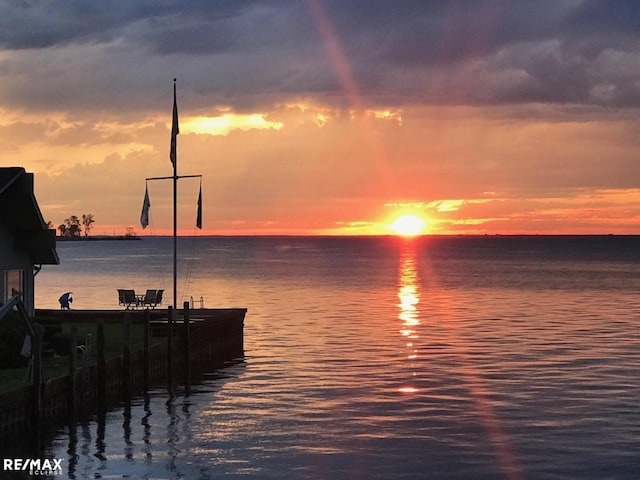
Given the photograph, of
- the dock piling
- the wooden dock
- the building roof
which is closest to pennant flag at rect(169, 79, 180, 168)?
the wooden dock

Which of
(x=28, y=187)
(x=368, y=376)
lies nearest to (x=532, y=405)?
(x=368, y=376)

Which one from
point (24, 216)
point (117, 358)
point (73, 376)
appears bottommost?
point (117, 358)

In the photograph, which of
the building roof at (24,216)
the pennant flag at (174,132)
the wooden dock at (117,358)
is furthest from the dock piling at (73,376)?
the pennant flag at (174,132)

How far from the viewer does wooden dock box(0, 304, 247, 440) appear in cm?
2828

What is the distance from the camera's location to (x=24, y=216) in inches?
1533

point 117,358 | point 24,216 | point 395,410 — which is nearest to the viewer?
point 395,410

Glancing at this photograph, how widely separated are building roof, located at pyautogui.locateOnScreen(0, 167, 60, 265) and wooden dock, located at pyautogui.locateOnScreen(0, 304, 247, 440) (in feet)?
10.8

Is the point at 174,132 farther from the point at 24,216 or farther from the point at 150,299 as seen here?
the point at 24,216

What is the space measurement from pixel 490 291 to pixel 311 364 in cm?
6844

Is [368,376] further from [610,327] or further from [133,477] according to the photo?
[610,327]

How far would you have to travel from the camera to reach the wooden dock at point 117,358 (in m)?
28.3

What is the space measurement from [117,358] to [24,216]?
755 cm

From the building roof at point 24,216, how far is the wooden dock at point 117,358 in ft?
10.8

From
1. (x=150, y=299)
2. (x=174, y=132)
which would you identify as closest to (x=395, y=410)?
(x=174, y=132)
